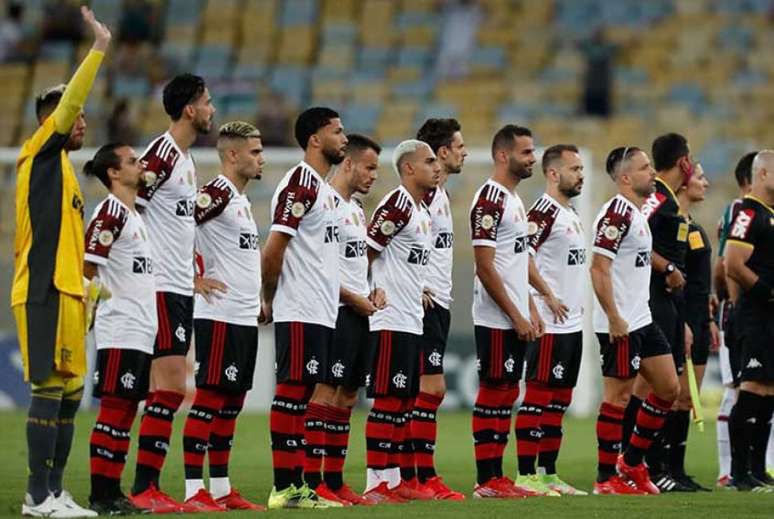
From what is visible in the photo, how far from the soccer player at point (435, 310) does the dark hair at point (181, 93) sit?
7.18 feet

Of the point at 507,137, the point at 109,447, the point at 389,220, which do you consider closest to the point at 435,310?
the point at 389,220

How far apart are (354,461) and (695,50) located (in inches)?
551

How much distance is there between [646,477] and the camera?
12680 mm

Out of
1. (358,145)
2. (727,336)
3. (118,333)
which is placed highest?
(358,145)

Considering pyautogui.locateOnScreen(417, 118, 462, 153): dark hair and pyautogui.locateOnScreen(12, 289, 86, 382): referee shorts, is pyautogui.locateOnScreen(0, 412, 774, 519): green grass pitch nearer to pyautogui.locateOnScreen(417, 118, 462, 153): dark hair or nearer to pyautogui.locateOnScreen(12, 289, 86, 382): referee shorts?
pyautogui.locateOnScreen(12, 289, 86, 382): referee shorts

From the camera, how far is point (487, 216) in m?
12.1

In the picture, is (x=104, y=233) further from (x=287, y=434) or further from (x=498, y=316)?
(x=498, y=316)

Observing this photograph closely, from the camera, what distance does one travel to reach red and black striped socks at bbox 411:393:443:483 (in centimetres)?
1202

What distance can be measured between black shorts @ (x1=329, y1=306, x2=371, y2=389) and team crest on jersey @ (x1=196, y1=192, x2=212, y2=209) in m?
1.29

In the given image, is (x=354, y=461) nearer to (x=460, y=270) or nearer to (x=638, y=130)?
(x=460, y=270)

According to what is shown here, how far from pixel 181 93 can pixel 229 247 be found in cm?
99

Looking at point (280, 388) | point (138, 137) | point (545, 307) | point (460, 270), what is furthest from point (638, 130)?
point (280, 388)

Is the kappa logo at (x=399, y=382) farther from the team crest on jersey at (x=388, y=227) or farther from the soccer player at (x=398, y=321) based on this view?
the team crest on jersey at (x=388, y=227)

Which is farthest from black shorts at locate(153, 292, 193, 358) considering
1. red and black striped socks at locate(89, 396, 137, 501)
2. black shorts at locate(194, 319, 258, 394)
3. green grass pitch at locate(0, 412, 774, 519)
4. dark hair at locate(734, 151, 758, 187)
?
dark hair at locate(734, 151, 758, 187)
